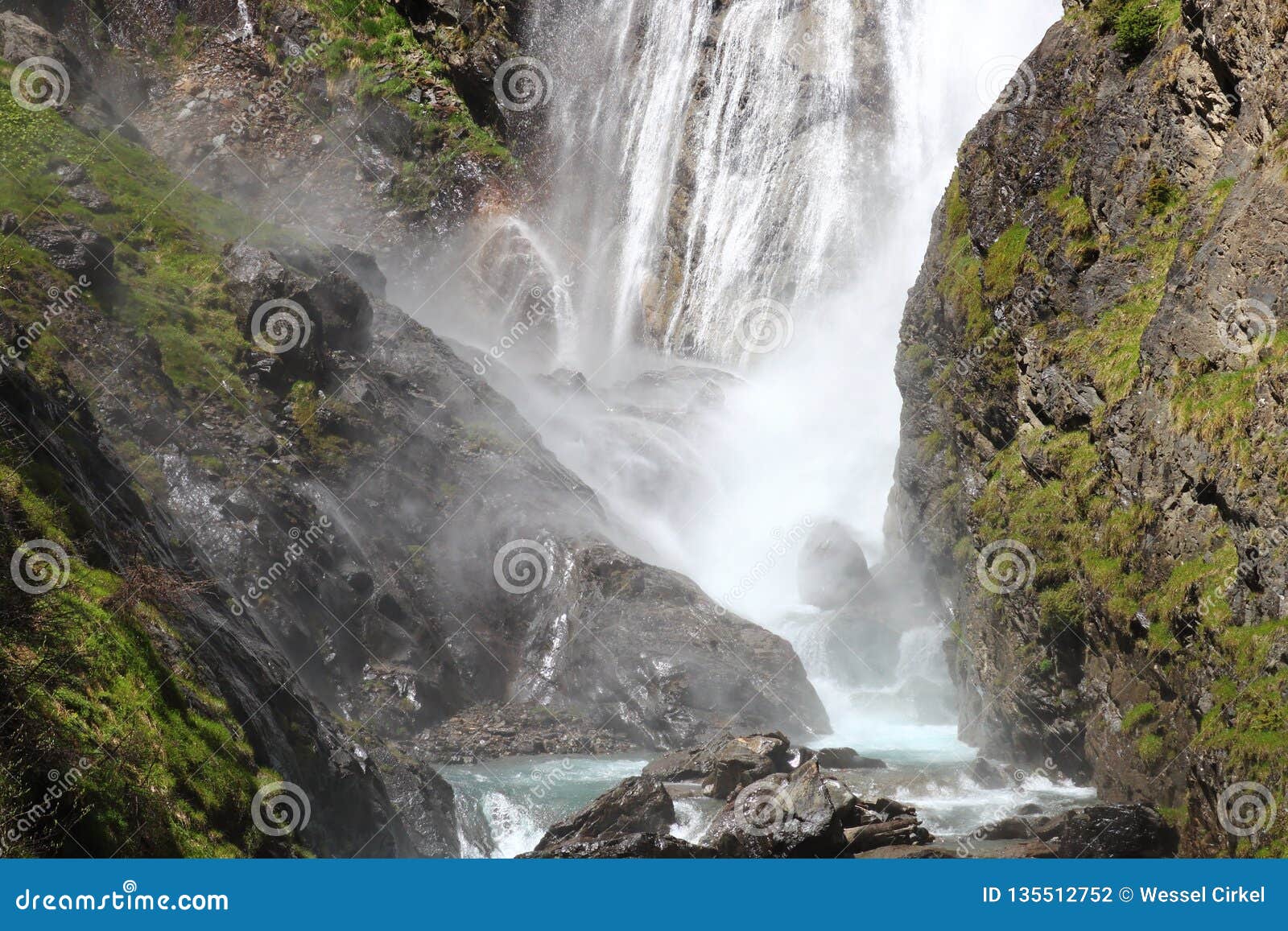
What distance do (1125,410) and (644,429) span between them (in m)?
20.5

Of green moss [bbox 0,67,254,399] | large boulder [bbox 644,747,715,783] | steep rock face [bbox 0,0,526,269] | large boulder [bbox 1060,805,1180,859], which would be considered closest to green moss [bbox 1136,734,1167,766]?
large boulder [bbox 1060,805,1180,859]

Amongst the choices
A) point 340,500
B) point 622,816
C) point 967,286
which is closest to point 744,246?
point 967,286

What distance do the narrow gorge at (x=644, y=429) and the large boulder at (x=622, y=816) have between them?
3.4 inches

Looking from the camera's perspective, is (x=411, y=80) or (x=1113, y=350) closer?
(x=1113, y=350)

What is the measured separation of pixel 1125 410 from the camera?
14.2m

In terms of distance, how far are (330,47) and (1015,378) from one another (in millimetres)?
33512

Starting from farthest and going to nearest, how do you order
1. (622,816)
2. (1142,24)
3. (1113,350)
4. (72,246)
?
(72,246) < (1142,24) < (1113,350) < (622,816)

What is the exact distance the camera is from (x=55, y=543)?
367 inches

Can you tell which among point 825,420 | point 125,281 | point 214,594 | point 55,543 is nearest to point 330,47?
point 125,281

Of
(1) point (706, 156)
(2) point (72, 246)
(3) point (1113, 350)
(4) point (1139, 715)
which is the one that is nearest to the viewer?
(4) point (1139, 715)

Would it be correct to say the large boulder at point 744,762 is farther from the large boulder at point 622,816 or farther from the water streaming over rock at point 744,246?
the water streaming over rock at point 744,246

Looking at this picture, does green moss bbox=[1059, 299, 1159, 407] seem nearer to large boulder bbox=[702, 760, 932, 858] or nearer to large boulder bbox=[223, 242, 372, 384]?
large boulder bbox=[702, 760, 932, 858]

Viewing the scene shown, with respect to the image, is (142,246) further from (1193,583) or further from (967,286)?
(1193,583)

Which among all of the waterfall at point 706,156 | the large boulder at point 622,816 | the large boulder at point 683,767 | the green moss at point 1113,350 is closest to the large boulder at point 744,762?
the large boulder at point 683,767
